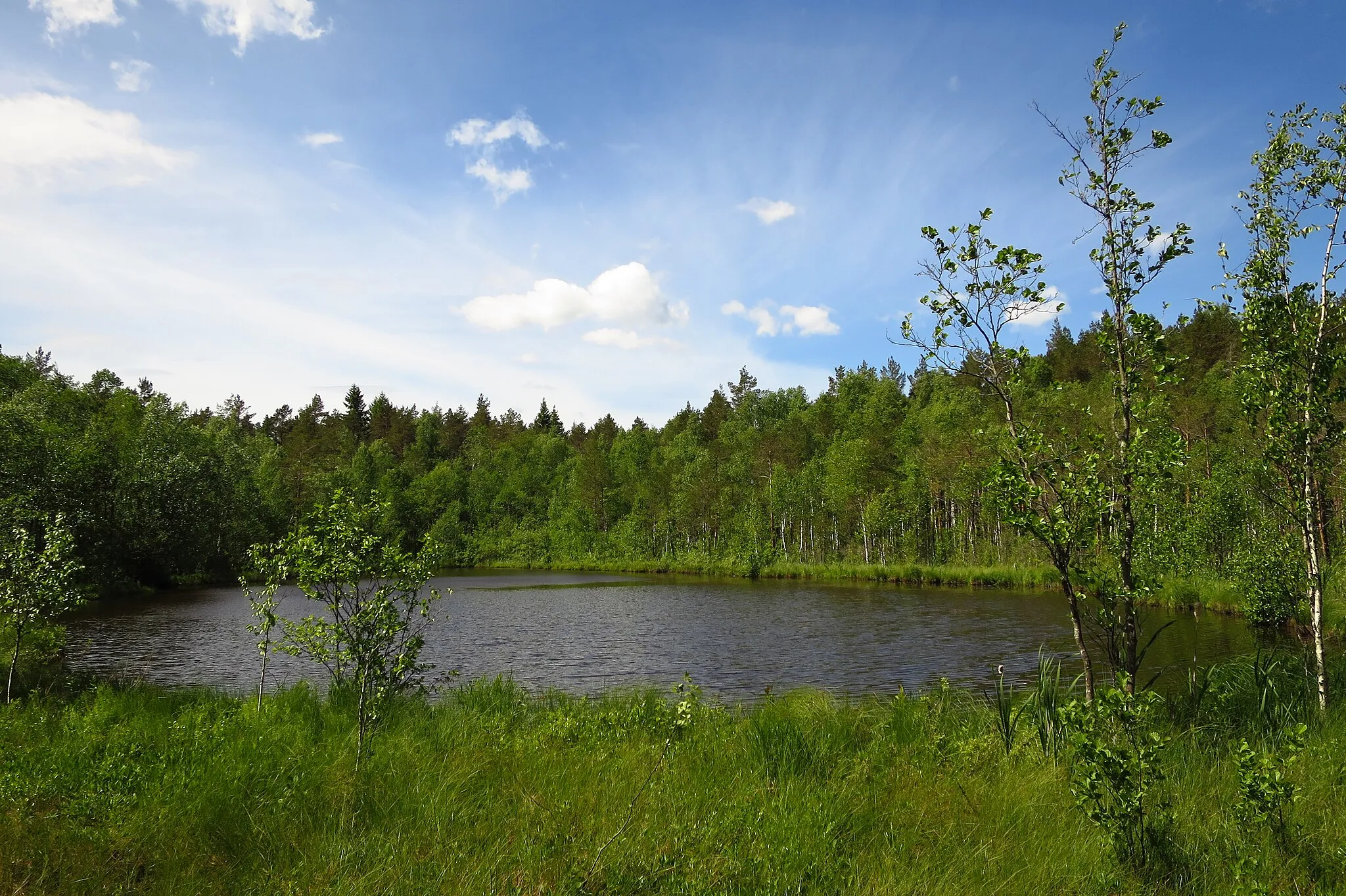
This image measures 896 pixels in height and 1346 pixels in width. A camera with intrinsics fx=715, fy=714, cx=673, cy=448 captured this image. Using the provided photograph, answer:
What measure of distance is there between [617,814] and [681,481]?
76.9 meters

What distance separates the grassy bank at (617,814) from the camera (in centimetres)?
461

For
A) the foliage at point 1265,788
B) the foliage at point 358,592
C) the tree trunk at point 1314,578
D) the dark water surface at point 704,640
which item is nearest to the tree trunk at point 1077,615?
the foliage at point 1265,788

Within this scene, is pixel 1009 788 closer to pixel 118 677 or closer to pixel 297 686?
pixel 297 686

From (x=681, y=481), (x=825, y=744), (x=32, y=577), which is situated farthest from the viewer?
(x=681, y=481)

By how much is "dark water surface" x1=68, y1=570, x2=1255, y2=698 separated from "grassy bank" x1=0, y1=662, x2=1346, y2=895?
5.77m

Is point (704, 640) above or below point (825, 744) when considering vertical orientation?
below

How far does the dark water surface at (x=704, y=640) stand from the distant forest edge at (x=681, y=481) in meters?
4.66

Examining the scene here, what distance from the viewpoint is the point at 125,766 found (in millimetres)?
5957

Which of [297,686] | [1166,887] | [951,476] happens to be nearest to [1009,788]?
[1166,887]

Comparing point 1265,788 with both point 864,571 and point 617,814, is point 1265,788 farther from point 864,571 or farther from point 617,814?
point 864,571

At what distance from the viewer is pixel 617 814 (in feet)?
18.6

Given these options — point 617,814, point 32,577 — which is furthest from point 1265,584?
point 32,577

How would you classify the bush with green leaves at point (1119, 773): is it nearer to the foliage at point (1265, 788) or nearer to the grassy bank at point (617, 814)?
the grassy bank at point (617, 814)

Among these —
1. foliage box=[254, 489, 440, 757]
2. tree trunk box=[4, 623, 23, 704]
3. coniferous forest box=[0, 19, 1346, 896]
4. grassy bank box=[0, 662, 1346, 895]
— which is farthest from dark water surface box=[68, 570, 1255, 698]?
foliage box=[254, 489, 440, 757]
